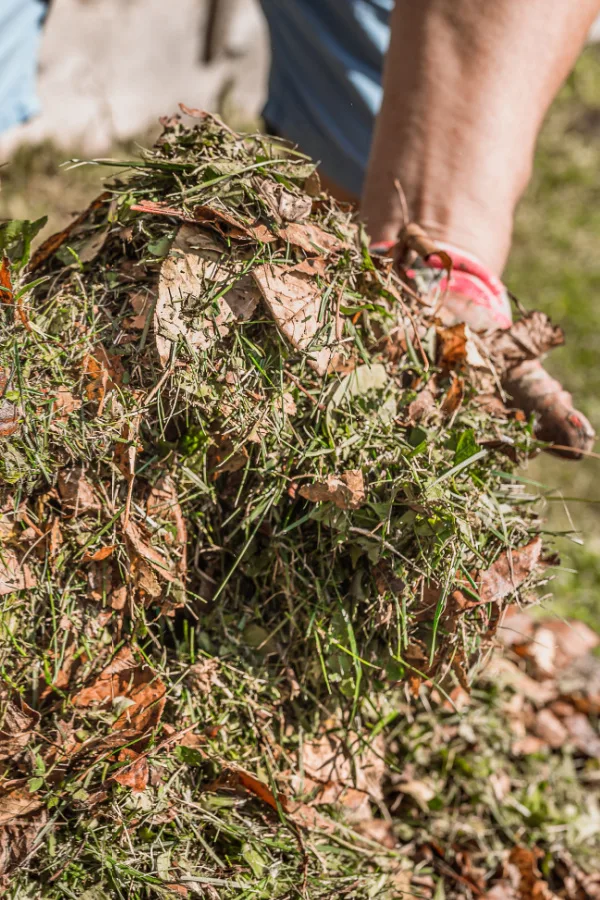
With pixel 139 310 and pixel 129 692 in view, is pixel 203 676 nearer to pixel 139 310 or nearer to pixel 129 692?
pixel 129 692

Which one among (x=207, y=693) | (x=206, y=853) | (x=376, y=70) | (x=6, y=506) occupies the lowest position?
(x=206, y=853)

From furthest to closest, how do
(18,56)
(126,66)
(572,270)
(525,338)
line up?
(572,270) → (126,66) → (18,56) → (525,338)

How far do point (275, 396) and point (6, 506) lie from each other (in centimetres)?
49

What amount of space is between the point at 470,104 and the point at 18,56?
2.19 meters

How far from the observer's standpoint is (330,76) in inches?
130

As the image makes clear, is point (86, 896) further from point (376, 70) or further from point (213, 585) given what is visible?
point (376, 70)

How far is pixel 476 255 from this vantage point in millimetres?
1917

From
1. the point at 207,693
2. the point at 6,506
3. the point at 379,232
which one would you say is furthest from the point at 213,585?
the point at 379,232

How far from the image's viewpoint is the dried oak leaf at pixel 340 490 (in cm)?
126

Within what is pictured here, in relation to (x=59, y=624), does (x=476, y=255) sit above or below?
above

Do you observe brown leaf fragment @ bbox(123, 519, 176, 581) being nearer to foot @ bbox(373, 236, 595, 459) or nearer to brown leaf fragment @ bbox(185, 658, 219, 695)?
brown leaf fragment @ bbox(185, 658, 219, 695)

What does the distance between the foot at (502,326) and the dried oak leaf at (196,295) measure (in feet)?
1.59

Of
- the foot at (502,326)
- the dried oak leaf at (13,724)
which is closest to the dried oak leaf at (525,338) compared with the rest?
the foot at (502,326)

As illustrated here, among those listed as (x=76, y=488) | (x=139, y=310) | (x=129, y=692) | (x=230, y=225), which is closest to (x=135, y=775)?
(x=129, y=692)
